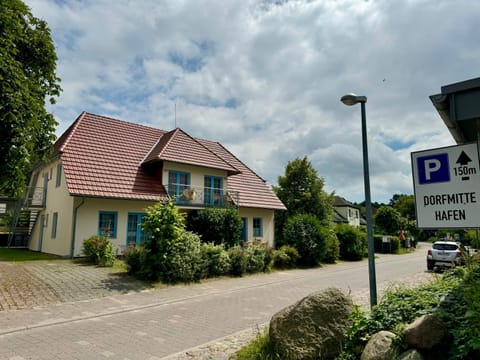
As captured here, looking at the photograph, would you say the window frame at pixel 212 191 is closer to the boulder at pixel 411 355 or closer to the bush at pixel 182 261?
the bush at pixel 182 261

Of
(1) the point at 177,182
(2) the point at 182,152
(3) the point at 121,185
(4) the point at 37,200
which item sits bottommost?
(4) the point at 37,200

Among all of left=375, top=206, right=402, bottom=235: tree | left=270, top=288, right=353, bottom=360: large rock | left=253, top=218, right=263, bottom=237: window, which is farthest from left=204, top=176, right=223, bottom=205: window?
left=375, top=206, right=402, bottom=235: tree

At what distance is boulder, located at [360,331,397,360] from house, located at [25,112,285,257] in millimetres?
16222

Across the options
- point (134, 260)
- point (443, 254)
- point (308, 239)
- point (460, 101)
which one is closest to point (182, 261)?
point (134, 260)

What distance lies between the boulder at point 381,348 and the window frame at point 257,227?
21894mm

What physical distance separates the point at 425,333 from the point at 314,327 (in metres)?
1.47

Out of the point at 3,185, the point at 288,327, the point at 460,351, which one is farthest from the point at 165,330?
the point at 3,185

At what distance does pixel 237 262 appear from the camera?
1539 centimetres

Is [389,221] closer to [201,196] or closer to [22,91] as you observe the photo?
[201,196]

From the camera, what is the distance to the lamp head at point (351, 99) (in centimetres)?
679

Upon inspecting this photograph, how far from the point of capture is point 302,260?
21.0m

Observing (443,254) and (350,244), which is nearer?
(443,254)

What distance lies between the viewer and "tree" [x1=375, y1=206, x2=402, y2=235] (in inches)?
1843

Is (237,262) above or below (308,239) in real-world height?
below
